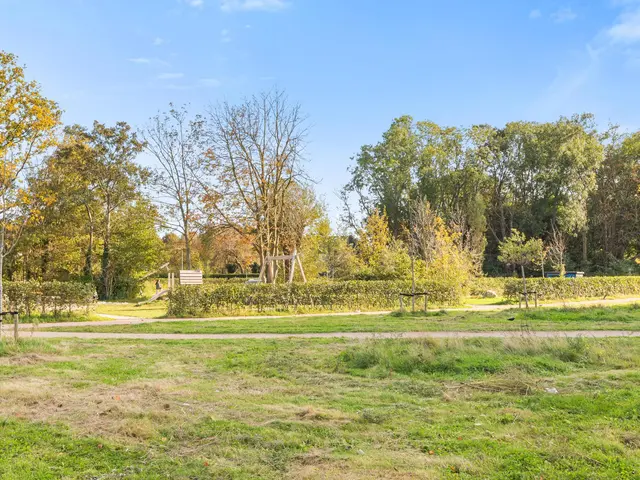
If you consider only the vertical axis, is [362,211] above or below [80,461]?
above

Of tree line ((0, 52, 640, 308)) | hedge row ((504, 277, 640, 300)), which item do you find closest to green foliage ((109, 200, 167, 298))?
tree line ((0, 52, 640, 308))

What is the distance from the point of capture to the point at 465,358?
766 centimetres

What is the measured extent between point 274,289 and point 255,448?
575 inches

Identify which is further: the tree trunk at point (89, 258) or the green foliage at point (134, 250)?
the green foliage at point (134, 250)

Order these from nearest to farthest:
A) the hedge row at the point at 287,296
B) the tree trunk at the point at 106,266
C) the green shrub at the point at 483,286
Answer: the hedge row at the point at 287,296 → the green shrub at the point at 483,286 → the tree trunk at the point at 106,266

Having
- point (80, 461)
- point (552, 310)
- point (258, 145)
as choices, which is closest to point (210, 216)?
point (258, 145)

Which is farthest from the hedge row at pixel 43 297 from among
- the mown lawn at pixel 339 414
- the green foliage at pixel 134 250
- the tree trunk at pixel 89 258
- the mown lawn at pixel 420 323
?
the tree trunk at pixel 89 258

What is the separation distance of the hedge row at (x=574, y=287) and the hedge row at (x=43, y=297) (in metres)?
18.0

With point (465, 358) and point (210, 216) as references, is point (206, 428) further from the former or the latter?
point (210, 216)

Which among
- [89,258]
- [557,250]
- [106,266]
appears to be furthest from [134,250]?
[557,250]

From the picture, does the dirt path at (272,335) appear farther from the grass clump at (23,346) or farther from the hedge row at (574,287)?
the hedge row at (574,287)

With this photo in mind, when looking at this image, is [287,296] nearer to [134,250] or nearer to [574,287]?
[574,287]

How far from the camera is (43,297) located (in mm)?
16750

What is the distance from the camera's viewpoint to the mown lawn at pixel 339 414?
3928 millimetres
